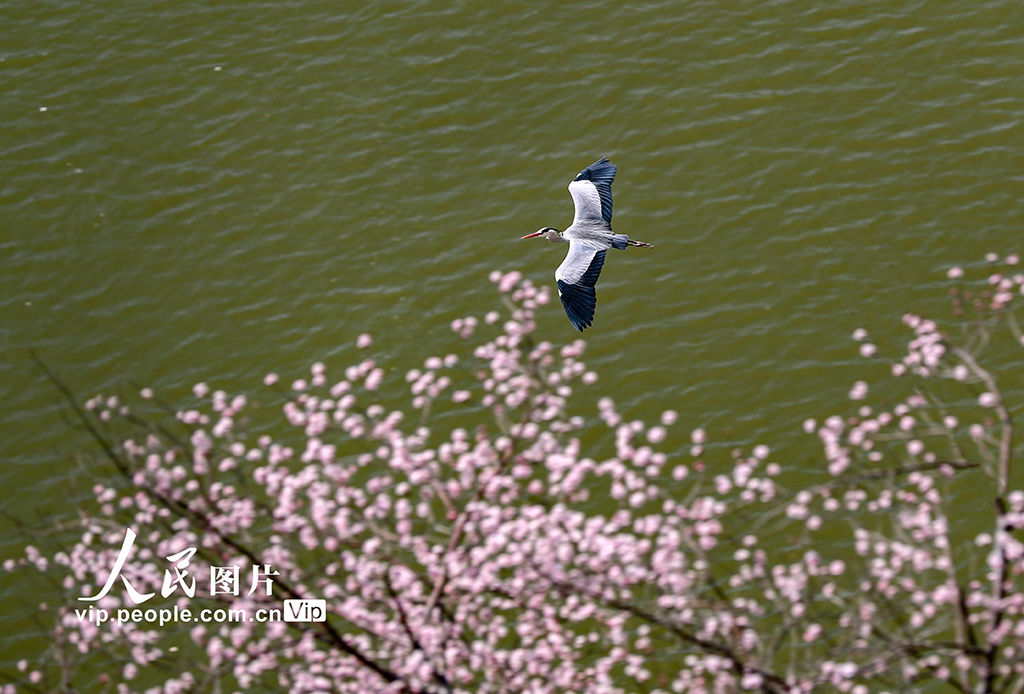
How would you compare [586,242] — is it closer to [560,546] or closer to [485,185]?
[485,185]

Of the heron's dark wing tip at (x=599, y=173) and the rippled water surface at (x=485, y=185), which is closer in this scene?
the heron's dark wing tip at (x=599, y=173)

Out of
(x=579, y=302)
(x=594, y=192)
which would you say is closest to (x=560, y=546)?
(x=579, y=302)

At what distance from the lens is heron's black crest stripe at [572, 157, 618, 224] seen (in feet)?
76.2

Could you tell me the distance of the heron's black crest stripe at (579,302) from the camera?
21259 mm

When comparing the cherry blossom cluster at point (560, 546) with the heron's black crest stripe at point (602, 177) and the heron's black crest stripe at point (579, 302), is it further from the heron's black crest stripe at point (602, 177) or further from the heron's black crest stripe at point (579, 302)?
the heron's black crest stripe at point (602, 177)

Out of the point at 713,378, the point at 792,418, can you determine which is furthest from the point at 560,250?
the point at 792,418

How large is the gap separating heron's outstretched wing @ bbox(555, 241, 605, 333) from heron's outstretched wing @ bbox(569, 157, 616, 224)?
3.34 feet

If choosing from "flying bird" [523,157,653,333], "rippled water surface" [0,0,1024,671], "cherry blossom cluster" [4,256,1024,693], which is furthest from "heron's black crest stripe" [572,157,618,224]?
"rippled water surface" [0,0,1024,671]

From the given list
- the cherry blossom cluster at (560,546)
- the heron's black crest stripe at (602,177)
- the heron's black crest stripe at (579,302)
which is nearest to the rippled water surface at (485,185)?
the cherry blossom cluster at (560,546)

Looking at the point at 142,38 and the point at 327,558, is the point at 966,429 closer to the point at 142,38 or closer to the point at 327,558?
the point at 327,558

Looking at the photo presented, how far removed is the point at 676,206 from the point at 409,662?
1317 centimetres

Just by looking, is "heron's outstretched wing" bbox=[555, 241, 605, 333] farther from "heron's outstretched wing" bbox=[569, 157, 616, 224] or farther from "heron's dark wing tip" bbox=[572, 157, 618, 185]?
"heron's dark wing tip" bbox=[572, 157, 618, 185]

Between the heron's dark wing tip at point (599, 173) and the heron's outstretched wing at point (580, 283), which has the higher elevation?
the heron's dark wing tip at point (599, 173)

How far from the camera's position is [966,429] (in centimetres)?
2123
